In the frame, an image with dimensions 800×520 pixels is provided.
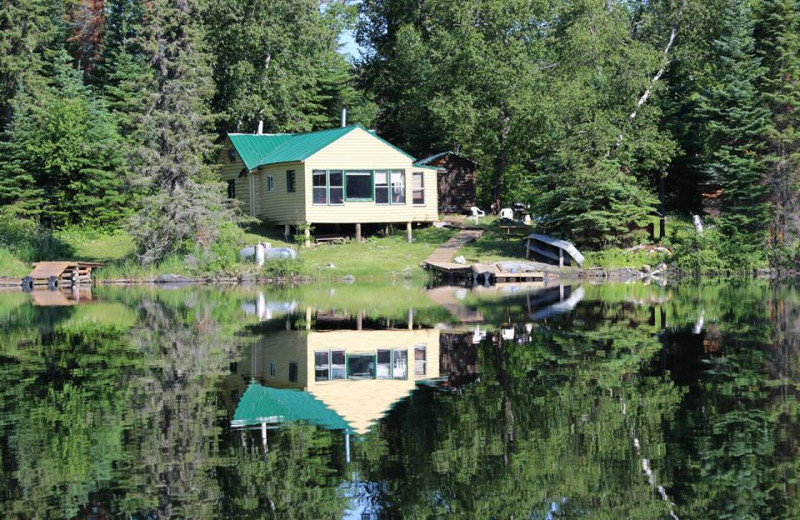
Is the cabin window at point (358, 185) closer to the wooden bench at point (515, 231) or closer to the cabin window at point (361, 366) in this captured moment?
the wooden bench at point (515, 231)

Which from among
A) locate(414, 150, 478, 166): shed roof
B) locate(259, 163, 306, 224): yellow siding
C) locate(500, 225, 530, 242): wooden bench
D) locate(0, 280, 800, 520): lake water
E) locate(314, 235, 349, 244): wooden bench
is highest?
locate(414, 150, 478, 166): shed roof

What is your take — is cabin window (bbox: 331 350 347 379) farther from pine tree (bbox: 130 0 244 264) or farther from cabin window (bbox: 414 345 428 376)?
pine tree (bbox: 130 0 244 264)

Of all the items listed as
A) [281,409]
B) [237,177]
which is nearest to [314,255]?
[237,177]

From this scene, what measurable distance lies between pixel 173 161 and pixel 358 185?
9443mm

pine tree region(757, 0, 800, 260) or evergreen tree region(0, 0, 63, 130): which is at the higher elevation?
evergreen tree region(0, 0, 63, 130)

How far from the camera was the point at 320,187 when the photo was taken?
47.1 m

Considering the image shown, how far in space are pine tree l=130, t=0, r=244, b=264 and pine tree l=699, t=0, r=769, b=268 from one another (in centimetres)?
2079

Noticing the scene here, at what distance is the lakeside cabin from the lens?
154 feet

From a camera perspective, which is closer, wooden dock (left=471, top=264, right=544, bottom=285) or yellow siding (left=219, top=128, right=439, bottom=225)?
wooden dock (left=471, top=264, right=544, bottom=285)

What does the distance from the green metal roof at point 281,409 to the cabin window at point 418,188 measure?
34.2m

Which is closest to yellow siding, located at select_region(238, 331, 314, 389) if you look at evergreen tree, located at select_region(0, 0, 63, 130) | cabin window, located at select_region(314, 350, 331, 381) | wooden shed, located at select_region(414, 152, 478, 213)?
cabin window, located at select_region(314, 350, 331, 381)

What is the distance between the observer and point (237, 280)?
41312 mm

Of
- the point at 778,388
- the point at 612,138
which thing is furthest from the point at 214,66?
the point at 778,388

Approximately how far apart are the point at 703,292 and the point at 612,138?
12052 millimetres
